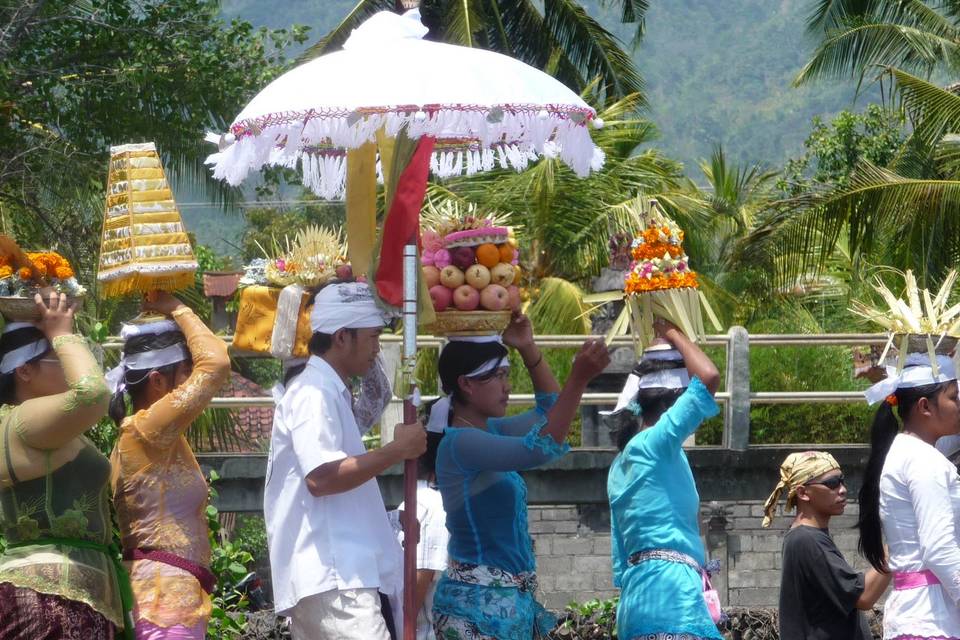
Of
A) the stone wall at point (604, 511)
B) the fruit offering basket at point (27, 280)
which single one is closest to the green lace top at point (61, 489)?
the fruit offering basket at point (27, 280)

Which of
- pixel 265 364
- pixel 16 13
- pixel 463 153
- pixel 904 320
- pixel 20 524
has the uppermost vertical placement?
pixel 16 13

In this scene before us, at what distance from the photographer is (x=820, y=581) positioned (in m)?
5.11

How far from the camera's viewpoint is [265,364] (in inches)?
939

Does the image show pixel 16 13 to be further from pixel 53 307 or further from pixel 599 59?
pixel 599 59

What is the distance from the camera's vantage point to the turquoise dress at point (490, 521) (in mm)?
4277

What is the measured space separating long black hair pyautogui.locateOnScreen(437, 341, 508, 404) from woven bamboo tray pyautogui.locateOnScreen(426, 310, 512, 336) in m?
0.04

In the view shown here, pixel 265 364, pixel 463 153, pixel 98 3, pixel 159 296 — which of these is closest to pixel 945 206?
pixel 98 3

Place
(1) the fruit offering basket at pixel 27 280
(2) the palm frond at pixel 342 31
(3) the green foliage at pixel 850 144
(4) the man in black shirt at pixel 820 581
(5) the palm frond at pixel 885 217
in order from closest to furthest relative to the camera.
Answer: (1) the fruit offering basket at pixel 27 280 → (4) the man in black shirt at pixel 820 581 → (5) the palm frond at pixel 885 217 → (2) the palm frond at pixel 342 31 → (3) the green foliage at pixel 850 144

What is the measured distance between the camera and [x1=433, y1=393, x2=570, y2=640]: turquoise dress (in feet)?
14.0

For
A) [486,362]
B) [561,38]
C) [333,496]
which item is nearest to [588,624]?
[486,362]

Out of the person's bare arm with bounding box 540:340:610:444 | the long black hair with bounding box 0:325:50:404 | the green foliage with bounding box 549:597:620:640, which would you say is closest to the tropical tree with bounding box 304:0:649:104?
Answer: the green foliage with bounding box 549:597:620:640

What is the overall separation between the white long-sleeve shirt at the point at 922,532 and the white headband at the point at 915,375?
0.20 metres

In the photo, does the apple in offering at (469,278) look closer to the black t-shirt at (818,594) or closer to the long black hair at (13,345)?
the long black hair at (13,345)

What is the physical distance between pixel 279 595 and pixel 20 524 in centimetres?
75
